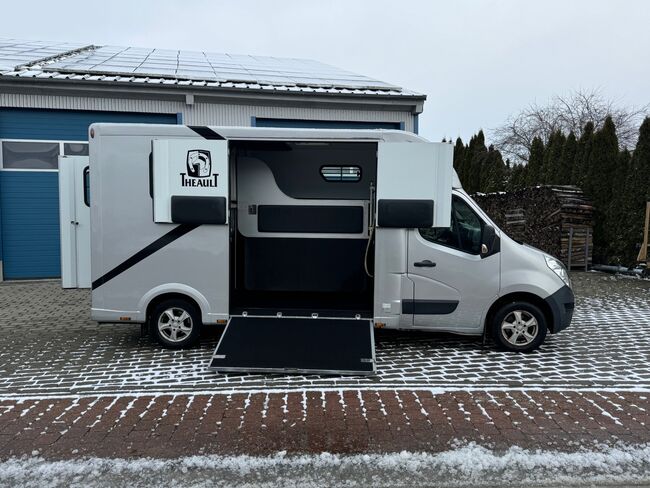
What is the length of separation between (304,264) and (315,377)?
2.67 meters

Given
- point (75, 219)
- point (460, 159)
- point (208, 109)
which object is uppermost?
point (460, 159)

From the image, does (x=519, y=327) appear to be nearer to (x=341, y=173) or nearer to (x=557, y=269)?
(x=557, y=269)

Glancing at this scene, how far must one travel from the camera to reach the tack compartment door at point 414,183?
5.55m

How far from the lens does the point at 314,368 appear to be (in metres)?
5.07

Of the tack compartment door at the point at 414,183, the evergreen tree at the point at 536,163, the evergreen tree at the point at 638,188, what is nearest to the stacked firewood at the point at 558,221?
the evergreen tree at the point at 638,188

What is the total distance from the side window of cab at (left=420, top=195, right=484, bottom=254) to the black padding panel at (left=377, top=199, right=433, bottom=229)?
21cm

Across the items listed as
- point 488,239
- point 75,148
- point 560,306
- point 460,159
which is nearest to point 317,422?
point 488,239

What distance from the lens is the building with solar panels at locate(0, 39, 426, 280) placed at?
1083cm

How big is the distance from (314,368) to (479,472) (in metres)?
2.14

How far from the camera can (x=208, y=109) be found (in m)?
11.5

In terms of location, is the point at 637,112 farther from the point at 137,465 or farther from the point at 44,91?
the point at 137,465

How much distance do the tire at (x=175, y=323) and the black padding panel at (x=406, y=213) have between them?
8.31 ft

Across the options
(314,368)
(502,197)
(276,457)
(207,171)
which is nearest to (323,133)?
(207,171)

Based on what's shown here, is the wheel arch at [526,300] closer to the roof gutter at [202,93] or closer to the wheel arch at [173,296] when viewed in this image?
the wheel arch at [173,296]
